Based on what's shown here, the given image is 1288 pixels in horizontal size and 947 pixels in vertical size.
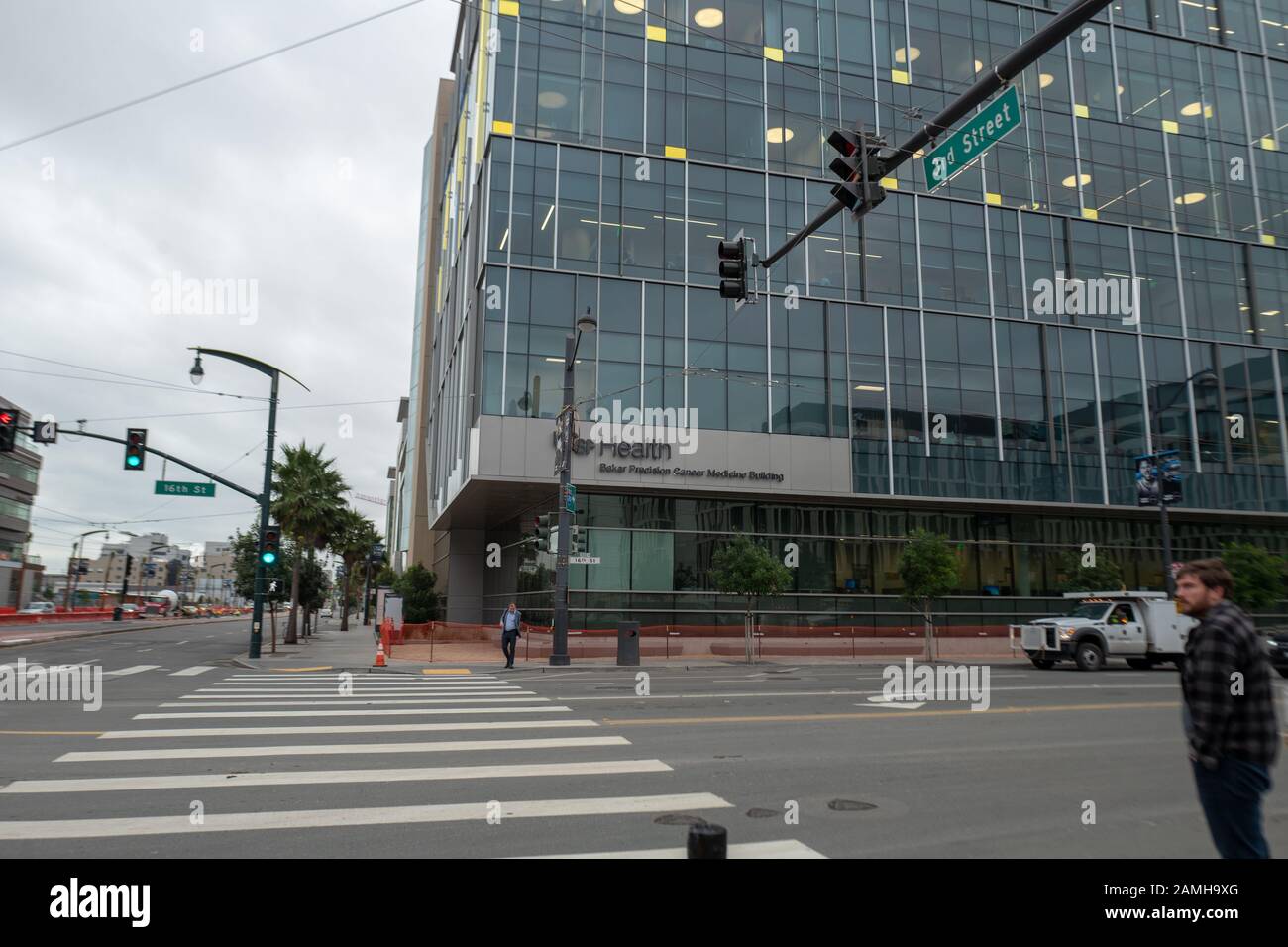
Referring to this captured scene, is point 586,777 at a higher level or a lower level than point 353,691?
higher

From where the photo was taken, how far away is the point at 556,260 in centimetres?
3103

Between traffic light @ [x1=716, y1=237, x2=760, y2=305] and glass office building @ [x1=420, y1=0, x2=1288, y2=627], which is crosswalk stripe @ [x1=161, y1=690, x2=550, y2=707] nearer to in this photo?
traffic light @ [x1=716, y1=237, x2=760, y2=305]

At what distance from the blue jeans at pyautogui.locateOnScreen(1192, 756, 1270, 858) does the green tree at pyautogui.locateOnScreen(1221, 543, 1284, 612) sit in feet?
84.2

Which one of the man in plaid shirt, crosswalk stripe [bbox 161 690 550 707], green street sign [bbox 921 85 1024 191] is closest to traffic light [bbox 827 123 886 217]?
green street sign [bbox 921 85 1024 191]

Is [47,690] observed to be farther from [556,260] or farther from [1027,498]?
[1027,498]

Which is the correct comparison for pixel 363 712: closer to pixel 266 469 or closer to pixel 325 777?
pixel 325 777

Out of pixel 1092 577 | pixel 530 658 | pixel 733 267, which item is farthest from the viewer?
pixel 1092 577

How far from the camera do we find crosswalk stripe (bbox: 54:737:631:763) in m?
8.67

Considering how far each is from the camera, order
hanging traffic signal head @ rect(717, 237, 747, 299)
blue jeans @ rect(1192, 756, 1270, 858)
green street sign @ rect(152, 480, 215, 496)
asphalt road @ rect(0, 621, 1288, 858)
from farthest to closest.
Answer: green street sign @ rect(152, 480, 215, 496) < hanging traffic signal head @ rect(717, 237, 747, 299) < asphalt road @ rect(0, 621, 1288, 858) < blue jeans @ rect(1192, 756, 1270, 858)

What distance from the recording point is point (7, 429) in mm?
19422

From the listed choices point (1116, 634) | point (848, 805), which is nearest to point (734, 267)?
point (848, 805)

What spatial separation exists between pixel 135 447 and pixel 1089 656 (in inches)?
1073
